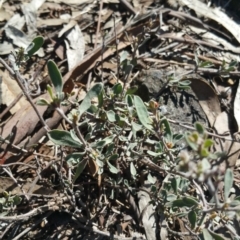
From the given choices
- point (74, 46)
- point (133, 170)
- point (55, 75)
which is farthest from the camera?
point (74, 46)

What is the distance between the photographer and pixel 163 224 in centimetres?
252

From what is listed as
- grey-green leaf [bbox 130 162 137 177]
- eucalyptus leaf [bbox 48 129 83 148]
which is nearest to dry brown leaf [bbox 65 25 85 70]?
grey-green leaf [bbox 130 162 137 177]

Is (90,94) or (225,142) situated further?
(225,142)

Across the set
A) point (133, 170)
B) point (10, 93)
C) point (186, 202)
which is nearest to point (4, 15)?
point (10, 93)

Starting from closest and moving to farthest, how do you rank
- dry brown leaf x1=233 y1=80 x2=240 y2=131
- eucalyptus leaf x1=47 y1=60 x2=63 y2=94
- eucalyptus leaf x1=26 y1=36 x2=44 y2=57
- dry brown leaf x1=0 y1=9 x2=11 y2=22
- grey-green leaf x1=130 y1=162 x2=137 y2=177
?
eucalyptus leaf x1=47 y1=60 x2=63 y2=94 < eucalyptus leaf x1=26 y1=36 x2=44 y2=57 < grey-green leaf x1=130 y1=162 x2=137 y2=177 < dry brown leaf x1=233 y1=80 x2=240 y2=131 < dry brown leaf x1=0 y1=9 x2=11 y2=22

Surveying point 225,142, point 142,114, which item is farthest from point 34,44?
point 225,142

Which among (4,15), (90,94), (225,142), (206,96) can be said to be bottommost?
(225,142)

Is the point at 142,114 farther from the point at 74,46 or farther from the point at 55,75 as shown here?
the point at 74,46

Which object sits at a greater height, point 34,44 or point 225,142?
point 34,44

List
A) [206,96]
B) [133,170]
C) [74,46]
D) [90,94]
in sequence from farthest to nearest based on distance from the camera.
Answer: [74,46] < [206,96] < [133,170] < [90,94]

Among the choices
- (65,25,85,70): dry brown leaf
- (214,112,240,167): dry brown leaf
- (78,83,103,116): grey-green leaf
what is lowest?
(214,112,240,167): dry brown leaf

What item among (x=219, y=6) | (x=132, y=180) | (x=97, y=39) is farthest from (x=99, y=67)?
(x=219, y=6)

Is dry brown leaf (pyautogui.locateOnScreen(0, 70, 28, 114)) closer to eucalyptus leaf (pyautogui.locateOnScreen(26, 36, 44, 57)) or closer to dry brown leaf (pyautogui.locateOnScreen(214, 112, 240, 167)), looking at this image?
eucalyptus leaf (pyautogui.locateOnScreen(26, 36, 44, 57))

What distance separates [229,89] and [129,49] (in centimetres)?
73
